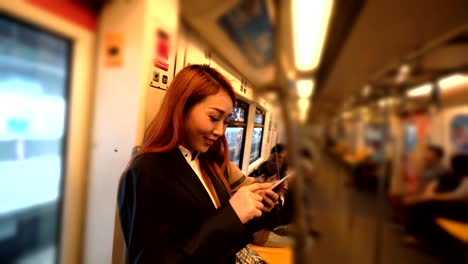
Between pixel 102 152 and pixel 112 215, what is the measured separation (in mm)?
69

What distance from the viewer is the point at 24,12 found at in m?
0.15

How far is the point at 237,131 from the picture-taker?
0.33 m

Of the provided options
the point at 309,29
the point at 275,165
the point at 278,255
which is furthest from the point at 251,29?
the point at 278,255

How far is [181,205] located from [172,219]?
0.10 feet

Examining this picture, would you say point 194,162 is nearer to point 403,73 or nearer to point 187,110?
point 187,110

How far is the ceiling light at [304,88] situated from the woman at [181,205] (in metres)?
0.23

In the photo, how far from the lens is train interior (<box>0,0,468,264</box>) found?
Result: 18 cm

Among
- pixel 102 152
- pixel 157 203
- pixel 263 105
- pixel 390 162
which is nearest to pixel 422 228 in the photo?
pixel 390 162

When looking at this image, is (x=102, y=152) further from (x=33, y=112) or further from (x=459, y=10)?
(x=459, y=10)

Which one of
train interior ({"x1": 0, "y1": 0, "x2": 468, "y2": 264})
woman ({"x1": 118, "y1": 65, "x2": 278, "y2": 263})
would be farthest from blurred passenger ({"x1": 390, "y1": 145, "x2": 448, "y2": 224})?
woman ({"x1": 118, "y1": 65, "x2": 278, "y2": 263})

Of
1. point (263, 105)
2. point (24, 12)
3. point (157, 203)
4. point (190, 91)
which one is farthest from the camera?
point (157, 203)

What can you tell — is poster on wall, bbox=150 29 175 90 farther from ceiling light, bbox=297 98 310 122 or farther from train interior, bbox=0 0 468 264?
ceiling light, bbox=297 98 310 122

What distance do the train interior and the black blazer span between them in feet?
0.90

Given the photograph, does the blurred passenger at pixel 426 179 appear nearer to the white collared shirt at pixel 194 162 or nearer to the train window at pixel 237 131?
the train window at pixel 237 131
